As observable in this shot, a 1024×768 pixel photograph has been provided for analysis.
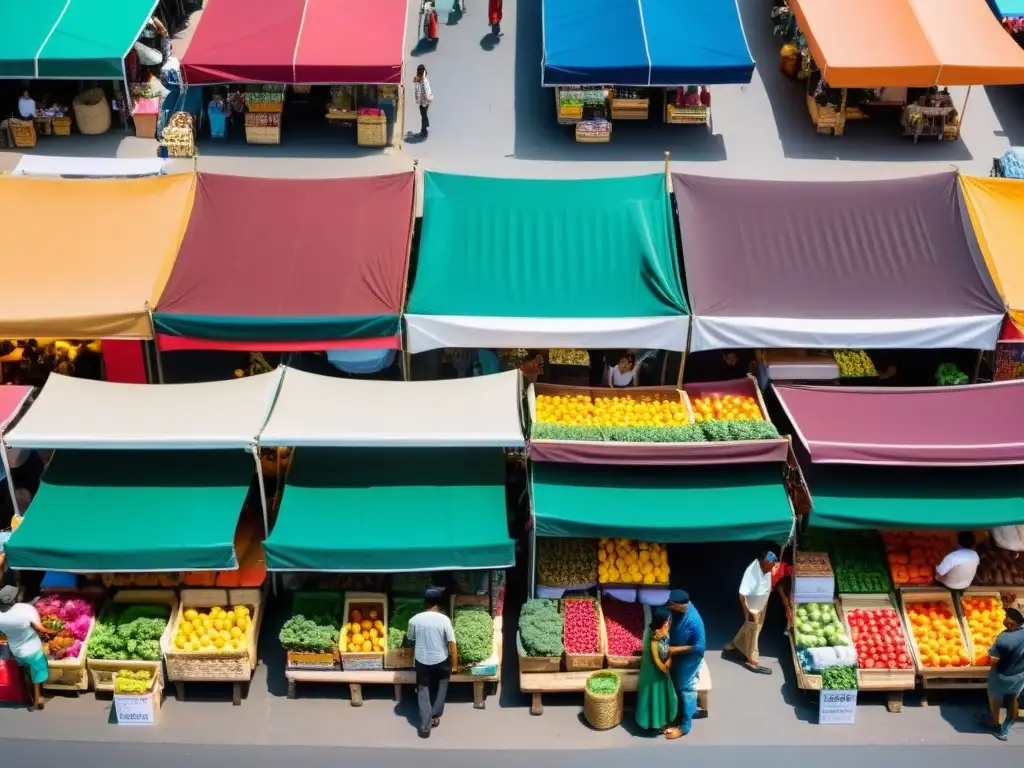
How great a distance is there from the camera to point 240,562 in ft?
37.5

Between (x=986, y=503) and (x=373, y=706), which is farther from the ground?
(x=986, y=503)

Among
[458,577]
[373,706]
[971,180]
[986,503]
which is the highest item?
[971,180]

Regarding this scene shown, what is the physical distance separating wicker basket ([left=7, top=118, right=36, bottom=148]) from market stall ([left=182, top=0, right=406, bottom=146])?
9.65 ft

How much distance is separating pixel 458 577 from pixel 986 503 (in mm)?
5236

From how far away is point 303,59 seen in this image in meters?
18.3

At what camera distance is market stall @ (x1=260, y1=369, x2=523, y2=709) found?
35.0 feet

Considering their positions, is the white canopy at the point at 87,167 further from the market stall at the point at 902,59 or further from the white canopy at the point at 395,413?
the market stall at the point at 902,59

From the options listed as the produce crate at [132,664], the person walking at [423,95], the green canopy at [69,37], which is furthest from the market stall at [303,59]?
the produce crate at [132,664]

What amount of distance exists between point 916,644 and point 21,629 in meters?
8.38

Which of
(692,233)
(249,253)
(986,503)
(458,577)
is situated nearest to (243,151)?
(249,253)

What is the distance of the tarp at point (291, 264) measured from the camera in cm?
1233

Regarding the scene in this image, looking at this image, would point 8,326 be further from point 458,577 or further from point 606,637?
point 606,637

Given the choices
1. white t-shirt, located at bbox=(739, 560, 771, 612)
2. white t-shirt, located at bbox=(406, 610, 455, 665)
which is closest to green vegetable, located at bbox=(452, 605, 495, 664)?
white t-shirt, located at bbox=(406, 610, 455, 665)

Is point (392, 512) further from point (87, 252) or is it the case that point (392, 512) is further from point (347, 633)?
point (87, 252)
